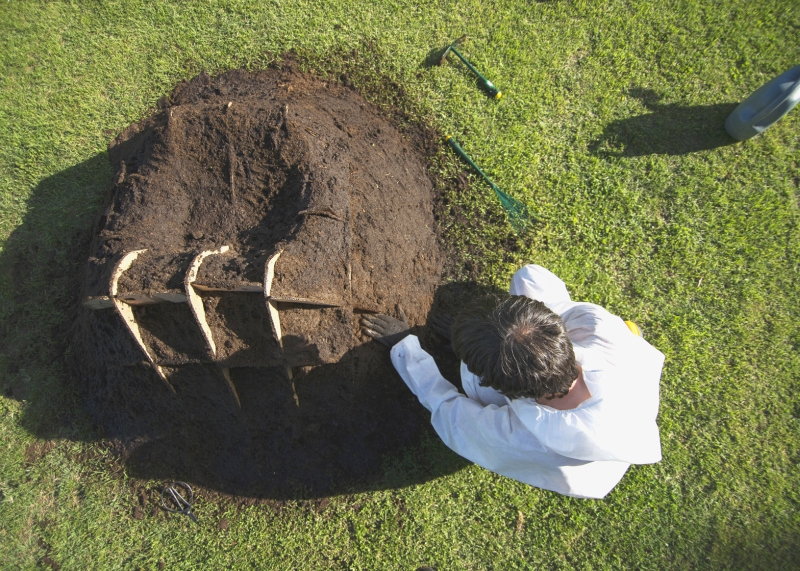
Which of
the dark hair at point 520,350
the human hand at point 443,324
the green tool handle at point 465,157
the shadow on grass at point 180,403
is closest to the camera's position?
the dark hair at point 520,350

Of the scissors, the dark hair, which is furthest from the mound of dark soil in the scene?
the dark hair

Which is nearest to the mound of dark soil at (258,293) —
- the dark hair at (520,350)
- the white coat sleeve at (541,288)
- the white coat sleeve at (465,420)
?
the white coat sleeve at (465,420)

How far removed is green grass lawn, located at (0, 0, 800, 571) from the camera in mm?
3406

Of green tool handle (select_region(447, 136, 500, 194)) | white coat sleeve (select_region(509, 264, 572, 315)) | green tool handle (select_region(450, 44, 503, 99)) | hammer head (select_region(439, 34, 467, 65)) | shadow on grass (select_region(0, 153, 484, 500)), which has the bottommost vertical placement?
shadow on grass (select_region(0, 153, 484, 500))

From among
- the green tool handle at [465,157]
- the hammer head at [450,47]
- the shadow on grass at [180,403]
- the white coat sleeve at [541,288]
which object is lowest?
the shadow on grass at [180,403]

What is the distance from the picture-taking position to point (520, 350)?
1891mm

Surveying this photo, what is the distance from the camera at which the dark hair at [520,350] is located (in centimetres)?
189

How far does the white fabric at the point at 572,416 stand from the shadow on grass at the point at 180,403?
2.37ft

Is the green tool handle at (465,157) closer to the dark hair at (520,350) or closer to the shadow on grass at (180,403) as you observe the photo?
the shadow on grass at (180,403)

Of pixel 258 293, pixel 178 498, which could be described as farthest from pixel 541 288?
pixel 178 498

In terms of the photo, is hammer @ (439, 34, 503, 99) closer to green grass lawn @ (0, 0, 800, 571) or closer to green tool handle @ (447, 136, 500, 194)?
green grass lawn @ (0, 0, 800, 571)

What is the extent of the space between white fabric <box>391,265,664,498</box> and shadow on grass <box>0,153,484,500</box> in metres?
0.72

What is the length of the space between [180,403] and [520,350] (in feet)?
8.07

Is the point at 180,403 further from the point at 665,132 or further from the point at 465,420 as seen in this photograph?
the point at 665,132
